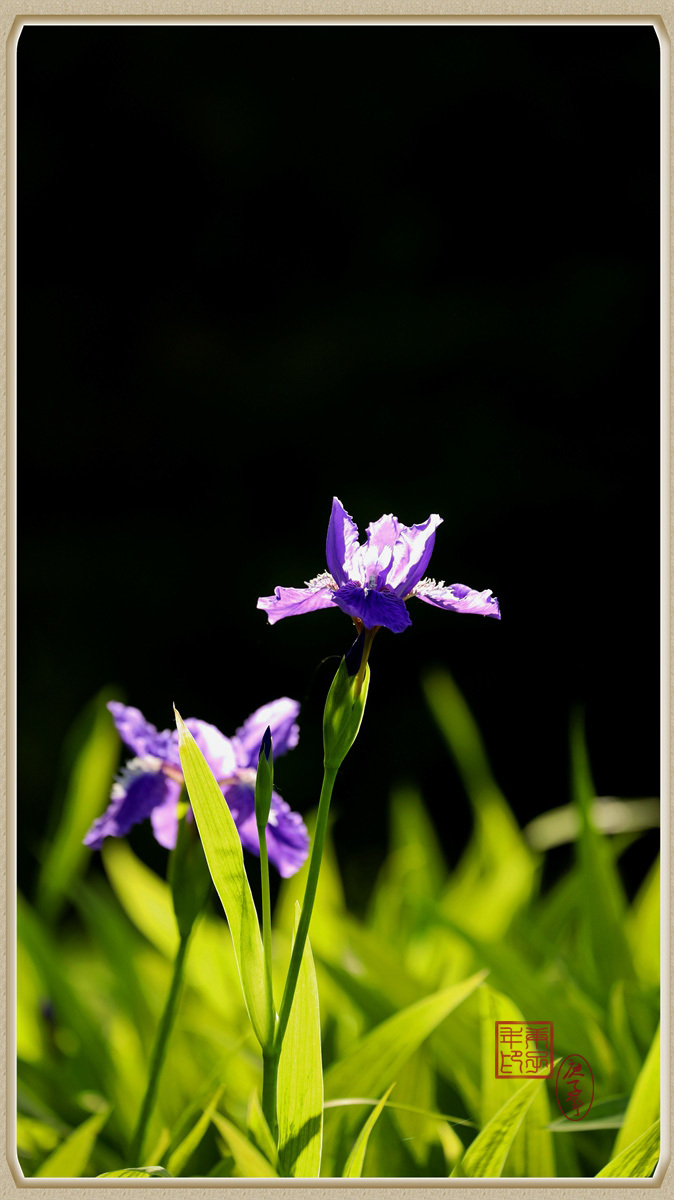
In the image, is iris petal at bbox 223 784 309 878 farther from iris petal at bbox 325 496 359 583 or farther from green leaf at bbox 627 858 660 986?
green leaf at bbox 627 858 660 986

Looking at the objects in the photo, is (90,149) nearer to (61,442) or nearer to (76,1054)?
(61,442)

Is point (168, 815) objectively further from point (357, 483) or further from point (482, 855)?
point (357, 483)

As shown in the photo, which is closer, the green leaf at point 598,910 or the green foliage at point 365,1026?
the green foliage at point 365,1026

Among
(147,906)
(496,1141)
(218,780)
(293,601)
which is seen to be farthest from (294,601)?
(147,906)

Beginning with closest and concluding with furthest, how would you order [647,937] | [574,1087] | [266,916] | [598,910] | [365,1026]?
[266,916] → [574,1087] → [365,1026] → [598,910] → [647,937]

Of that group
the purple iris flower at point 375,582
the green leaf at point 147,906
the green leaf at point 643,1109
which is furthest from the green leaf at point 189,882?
the green leaf at point 147,906

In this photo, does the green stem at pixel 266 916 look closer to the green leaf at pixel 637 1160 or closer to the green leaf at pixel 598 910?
the green leaf at pixel 637 1160
